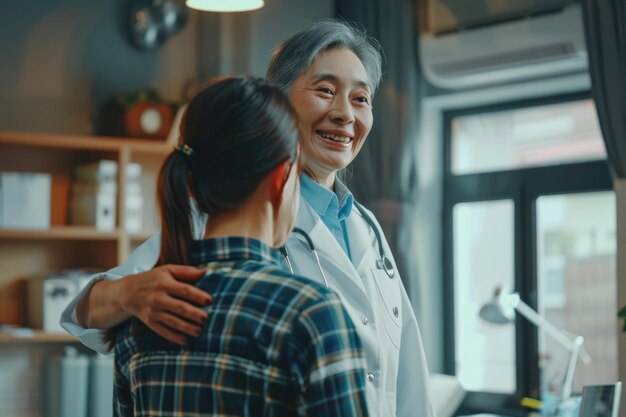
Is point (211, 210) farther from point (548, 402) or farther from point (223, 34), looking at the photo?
point (223, 34)

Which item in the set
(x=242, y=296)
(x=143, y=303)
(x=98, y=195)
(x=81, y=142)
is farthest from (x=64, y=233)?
(x=242, y=296)

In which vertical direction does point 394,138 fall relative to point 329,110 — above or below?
above

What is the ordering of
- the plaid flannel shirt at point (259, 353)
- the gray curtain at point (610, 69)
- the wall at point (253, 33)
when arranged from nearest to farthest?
the plaid flannel shirt at point (259, 353) → the gray curtain at point (610, 69) → the wall at point (253, 33)

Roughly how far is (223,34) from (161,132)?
638 mm

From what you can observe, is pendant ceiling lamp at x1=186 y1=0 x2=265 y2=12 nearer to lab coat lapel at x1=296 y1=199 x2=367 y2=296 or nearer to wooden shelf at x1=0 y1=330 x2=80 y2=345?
wooden shelf at x1=0 y1=330 x2=80 y2=345

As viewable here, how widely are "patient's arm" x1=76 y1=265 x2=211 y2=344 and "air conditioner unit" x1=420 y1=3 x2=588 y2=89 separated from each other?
3.71m

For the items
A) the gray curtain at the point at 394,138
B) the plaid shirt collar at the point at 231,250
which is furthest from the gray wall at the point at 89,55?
the plaid shirt collar at the point at 231,250

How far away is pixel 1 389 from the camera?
15.6 feet

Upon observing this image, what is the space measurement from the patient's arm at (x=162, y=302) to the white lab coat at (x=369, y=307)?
0.18 meters

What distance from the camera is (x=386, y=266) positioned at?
5.52ft

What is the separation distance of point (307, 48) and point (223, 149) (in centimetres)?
57

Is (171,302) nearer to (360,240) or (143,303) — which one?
(143,303)

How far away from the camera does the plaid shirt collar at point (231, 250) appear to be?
114 cm

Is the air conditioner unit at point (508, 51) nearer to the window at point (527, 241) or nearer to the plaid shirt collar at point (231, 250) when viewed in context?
the window at point (527, 241)
